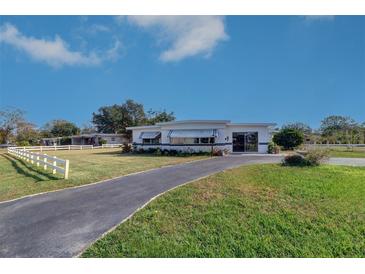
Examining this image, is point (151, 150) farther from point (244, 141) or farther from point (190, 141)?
point (244, 141)

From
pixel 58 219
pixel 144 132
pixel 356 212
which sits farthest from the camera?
pixel 144 132

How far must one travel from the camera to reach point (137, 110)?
61.8 meters

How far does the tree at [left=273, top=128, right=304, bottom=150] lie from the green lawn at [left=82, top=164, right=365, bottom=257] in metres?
18.8

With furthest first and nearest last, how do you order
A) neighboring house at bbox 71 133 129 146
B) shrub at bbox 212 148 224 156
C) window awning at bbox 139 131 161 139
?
neighboring house at bbox 71 133 129 146
window awning at bbox 139 131 161 139
shrub at bbox 212 148 224 156

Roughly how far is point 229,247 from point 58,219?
3.61 metres

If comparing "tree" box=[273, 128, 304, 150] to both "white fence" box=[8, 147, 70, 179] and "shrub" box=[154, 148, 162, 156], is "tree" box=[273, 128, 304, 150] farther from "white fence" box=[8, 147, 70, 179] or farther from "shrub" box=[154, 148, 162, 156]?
"white fence" box=[8, 147, 70, 179]

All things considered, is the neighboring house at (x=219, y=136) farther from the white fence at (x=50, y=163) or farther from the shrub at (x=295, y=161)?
the white fence at (x=50, y=163)

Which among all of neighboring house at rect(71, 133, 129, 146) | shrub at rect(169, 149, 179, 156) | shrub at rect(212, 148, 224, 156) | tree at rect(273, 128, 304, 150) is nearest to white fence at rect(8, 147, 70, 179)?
shrub at rect(169, 149, 179, 156)

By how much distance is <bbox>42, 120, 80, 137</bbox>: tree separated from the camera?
6538 cm

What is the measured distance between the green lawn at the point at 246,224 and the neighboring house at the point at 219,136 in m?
13.2

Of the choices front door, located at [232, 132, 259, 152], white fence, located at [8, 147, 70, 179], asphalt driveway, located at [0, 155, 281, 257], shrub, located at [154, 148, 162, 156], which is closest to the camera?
asphalt driveway, located at [0, 155, 281, 257]

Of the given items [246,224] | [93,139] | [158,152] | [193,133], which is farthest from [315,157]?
[93,139]

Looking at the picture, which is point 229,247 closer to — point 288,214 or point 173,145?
point 288,214
